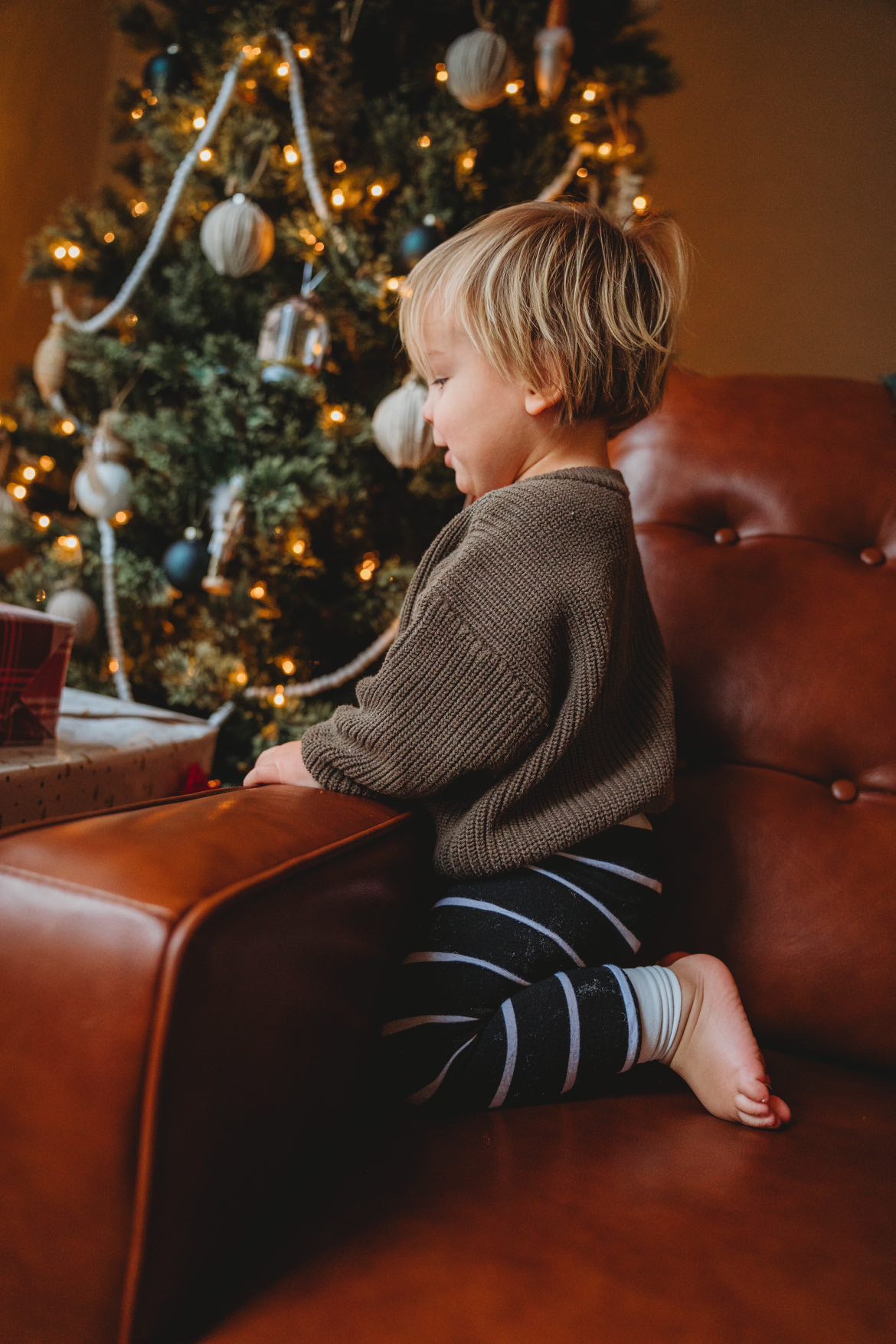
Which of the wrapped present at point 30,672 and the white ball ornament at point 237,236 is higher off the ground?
the white ball ornament at point 237,236

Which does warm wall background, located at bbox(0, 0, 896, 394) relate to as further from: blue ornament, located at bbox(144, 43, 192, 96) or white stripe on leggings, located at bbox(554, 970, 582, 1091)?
white stripe on leggings, located at bbox(554, 970, 582, 1091)

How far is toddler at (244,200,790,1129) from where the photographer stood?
66 centimetres

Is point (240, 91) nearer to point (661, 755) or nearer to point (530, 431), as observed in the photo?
point (530, 431)

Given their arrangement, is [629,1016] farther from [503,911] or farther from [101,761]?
[101,761]

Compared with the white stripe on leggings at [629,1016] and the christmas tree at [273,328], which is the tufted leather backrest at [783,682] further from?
the christmas tree at [273,328]

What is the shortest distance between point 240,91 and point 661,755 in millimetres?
1650

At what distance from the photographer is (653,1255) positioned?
1.52ft

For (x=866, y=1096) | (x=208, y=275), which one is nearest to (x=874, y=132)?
(x=208, y=275)

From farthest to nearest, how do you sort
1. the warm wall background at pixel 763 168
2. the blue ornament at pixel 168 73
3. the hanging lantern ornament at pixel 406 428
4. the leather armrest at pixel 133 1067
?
the warm wall background at pixel 763 168 → the blue ornament at pixel 168 73 → the hanging lantern ornament at pixel 406 428 → the leather armrest at pixel 133 1067

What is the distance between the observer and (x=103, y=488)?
1679 millimetres

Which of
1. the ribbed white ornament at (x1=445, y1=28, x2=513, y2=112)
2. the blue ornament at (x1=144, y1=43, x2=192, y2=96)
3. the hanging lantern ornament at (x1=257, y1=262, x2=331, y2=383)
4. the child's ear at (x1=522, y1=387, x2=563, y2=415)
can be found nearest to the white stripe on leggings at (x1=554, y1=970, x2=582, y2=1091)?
the child's ear at (x1=522, y1=387, x2=563, y2=415)

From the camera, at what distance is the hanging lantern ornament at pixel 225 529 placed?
5.37 ft

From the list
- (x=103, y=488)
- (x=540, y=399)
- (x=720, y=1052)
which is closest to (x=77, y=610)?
(x=103, y=488)

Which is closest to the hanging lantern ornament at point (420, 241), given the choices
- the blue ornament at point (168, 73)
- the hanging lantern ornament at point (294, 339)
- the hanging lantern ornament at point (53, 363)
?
the hanging lantern ornament at point (294, 339)
